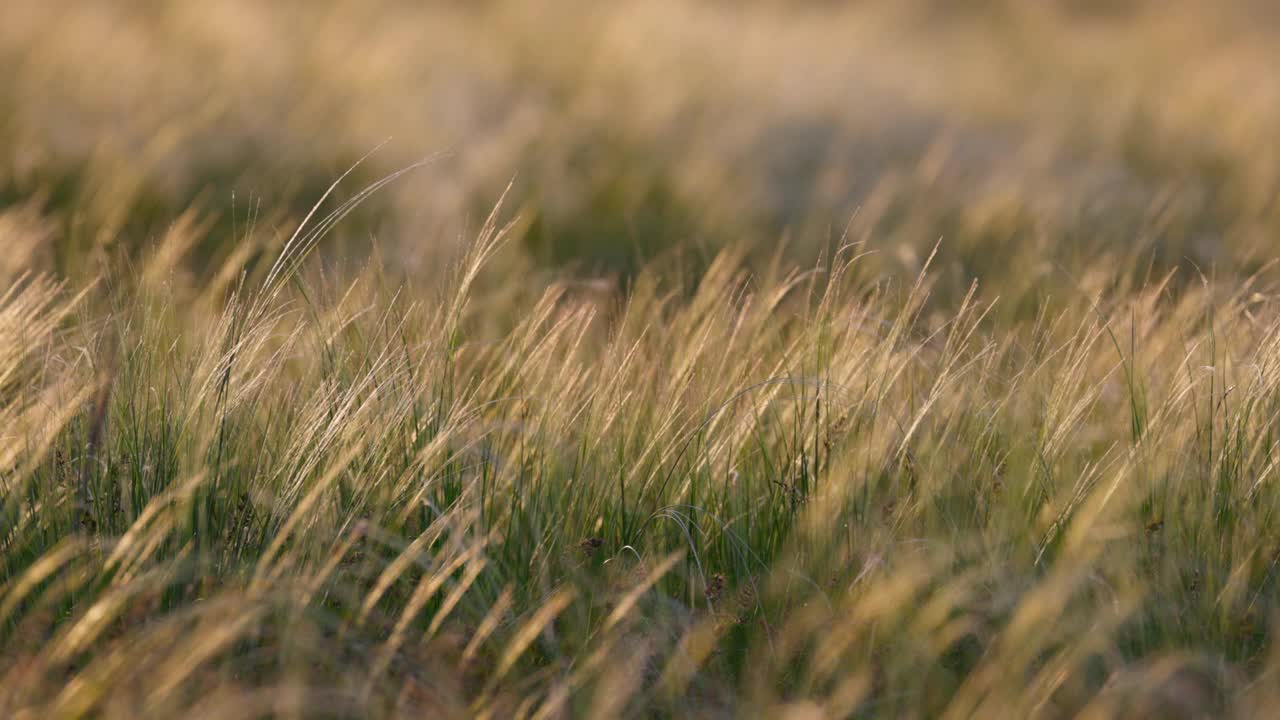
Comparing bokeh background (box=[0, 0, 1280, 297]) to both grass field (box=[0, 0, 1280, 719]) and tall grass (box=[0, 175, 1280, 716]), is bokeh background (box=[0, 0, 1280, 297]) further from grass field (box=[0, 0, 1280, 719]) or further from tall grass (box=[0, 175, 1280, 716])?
tall grass (box=[0, 175, 1280, 716])

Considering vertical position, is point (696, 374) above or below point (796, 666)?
above

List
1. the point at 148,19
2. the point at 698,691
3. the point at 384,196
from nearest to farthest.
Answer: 1. the point at 698,691
2. the point at 384,196
3. the point at 148,19

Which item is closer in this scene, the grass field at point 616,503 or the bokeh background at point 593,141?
the grass field at point 616,503

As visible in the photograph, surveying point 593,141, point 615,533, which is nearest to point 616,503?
point 615,533

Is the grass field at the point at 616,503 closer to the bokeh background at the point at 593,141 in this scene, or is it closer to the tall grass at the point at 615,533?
the tall grass at the point at 615,533

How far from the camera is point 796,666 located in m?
1.93

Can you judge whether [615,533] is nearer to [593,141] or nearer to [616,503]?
[616,503]

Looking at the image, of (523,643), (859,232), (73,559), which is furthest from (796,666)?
(859,232)

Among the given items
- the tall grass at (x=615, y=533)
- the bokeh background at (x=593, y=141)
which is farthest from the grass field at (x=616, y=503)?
the bokeh background at (x=593, y=141)

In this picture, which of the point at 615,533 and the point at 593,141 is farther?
the point at 593,141

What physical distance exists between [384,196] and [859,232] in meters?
1.69

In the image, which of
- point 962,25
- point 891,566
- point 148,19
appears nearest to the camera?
point 891,566

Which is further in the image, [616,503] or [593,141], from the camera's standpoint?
[593,141]

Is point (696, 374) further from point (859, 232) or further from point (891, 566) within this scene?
point (859, 232)
